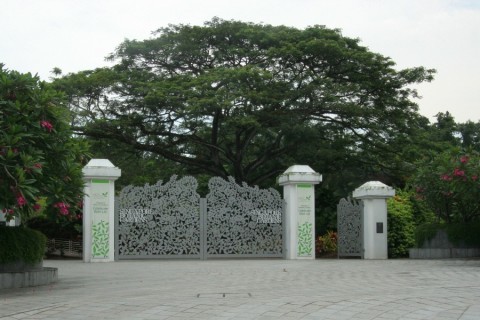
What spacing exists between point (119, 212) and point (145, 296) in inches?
358

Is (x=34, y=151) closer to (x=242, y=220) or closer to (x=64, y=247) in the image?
(x=242, y=220)

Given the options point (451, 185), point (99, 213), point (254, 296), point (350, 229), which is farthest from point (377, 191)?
point (254, 296)

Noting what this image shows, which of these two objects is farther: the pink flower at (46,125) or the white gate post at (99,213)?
the white gate post at (99,213)

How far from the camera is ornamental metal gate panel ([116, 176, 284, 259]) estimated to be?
696 inches

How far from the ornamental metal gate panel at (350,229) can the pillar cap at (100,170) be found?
6.16m

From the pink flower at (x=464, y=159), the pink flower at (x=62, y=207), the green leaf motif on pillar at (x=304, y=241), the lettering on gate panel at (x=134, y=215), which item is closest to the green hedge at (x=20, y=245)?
the pink flower at (x=62, y=207)

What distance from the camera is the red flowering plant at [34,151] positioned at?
9398mm

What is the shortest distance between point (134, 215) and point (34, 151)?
801 cm

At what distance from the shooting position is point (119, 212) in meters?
17.5

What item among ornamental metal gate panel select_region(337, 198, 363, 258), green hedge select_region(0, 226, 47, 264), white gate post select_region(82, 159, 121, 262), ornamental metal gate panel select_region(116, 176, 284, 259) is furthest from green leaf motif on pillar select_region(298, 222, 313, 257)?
green hedge select_region(0, 226, 47, 264)

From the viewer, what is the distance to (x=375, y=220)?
63.0 ft

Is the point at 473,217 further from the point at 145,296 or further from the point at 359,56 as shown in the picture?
the point at 145,296

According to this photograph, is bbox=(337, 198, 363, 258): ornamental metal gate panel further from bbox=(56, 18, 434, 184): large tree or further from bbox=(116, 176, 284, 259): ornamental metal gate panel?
bbox=(56, 18, 434, 184): large tree

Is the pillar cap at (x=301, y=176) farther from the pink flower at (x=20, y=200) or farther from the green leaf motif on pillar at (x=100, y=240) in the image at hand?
the pink flower at (x=20, y=200)
